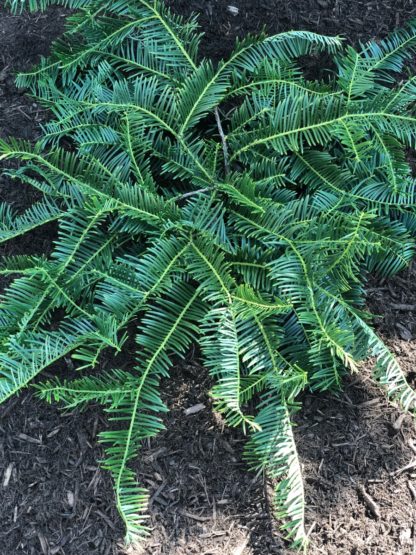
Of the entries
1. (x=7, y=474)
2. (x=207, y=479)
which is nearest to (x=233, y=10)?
(x=207, y=479)

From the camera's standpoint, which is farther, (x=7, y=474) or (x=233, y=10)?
(x=233, y=10)

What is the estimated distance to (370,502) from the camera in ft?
4.87

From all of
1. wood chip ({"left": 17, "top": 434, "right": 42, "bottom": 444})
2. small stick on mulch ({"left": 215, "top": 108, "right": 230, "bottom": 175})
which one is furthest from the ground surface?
small stick on mulch ({"left": 215, "top": 108, "right": 230, "bottom": 175})

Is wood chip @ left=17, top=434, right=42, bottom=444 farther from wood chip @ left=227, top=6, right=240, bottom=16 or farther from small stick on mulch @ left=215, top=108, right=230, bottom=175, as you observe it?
wood chip @ left=227, top=6, right=240, bottom=16

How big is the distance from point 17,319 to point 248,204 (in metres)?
0.66

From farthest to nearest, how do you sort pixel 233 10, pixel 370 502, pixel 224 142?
pixel 233 10 < pixel 224 142 < pixel 370 502

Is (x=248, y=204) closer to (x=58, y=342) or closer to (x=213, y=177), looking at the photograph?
(x=213, y=177)

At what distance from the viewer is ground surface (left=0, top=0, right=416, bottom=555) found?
4.79 feet

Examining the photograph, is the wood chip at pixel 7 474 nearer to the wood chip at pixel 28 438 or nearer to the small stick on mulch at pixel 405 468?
the wood chip at pixel 28 438

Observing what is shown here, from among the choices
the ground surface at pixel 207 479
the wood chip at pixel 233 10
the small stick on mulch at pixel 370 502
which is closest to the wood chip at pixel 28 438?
the ground surface at pixel 207 479

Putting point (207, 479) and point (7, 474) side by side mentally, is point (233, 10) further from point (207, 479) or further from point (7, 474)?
point (7, 474)

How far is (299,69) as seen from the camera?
179 cm

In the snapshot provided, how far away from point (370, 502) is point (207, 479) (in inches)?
17.1

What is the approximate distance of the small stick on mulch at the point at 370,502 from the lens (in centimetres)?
148
